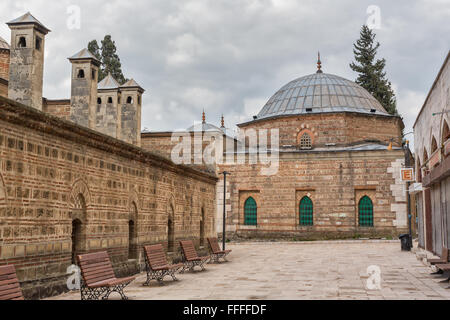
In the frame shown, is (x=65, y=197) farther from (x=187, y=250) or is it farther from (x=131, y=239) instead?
(x=187, y=250)

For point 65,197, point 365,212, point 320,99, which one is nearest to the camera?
point 65,197

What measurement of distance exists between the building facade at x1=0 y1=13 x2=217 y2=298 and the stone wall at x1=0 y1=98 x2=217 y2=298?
0.02 meters

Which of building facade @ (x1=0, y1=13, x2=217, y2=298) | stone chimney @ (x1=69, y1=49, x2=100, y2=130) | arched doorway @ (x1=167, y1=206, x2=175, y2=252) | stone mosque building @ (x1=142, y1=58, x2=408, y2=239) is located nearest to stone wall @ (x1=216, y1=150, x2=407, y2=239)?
stone mosque building @ (x1=142, y1=58, x2=408, y2=239)

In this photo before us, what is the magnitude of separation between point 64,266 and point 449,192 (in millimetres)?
9104

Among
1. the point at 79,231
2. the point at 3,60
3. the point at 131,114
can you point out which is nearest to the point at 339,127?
the point at 131,114

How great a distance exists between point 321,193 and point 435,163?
34.5 ft

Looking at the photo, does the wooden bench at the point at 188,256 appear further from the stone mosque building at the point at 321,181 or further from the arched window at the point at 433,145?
the stone mosque building at the point at 321,181

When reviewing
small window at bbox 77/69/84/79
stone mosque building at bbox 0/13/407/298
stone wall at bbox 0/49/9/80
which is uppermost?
stone wall at bbox 0/49/9/80

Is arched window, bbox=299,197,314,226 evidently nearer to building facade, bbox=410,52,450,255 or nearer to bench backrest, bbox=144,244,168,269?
building facade, bbox=410,52,450,255

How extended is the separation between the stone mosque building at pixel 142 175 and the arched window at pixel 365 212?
69 millimetres

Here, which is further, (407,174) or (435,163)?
(407,174)

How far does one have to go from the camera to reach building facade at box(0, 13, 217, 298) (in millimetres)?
6574

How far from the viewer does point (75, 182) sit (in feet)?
26.5

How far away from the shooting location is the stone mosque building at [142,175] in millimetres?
6902
